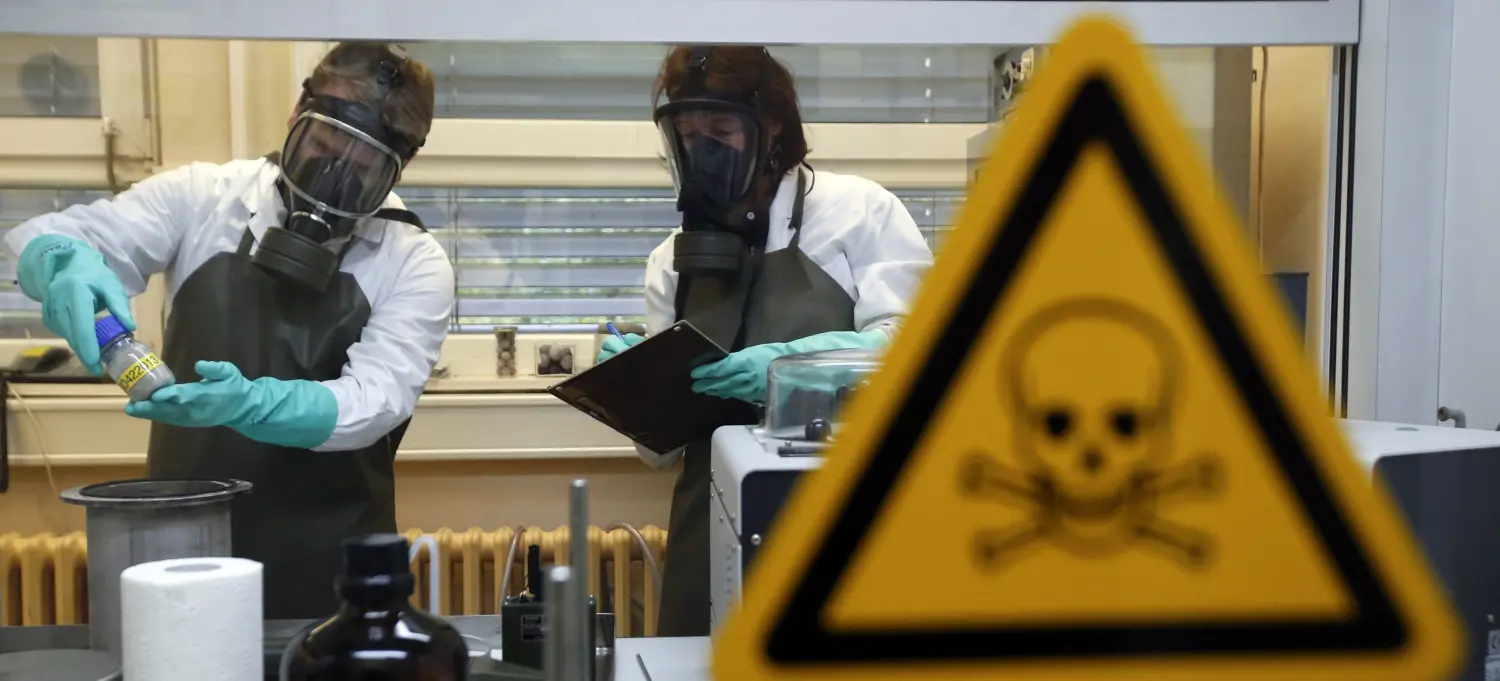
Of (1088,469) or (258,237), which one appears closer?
(1088,469)

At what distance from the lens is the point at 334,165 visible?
1.55m

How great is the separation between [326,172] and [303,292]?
224 millimetres

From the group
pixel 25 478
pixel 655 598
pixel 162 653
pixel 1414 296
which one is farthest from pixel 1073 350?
pixel 25 478

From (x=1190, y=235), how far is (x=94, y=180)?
2.29 m

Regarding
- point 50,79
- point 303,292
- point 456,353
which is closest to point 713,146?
point 303,292

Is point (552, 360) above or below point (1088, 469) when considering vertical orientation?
below

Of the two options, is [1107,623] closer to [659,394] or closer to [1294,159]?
[659,394]

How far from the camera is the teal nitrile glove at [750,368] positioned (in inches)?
57.7

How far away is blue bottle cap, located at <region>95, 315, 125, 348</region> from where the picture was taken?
1405 millimetres

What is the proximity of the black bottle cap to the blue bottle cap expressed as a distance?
82 centimetres

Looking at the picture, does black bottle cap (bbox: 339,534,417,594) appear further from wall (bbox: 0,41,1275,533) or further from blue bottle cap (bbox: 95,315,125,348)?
wall (bbox: 0,41,1275,533)

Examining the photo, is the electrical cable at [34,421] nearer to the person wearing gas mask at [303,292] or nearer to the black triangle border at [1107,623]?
the person wearing gas mask at [303,292]

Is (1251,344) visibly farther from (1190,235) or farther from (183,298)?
(183,298)

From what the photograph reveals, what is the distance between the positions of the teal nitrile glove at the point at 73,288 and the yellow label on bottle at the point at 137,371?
0.21 ft
